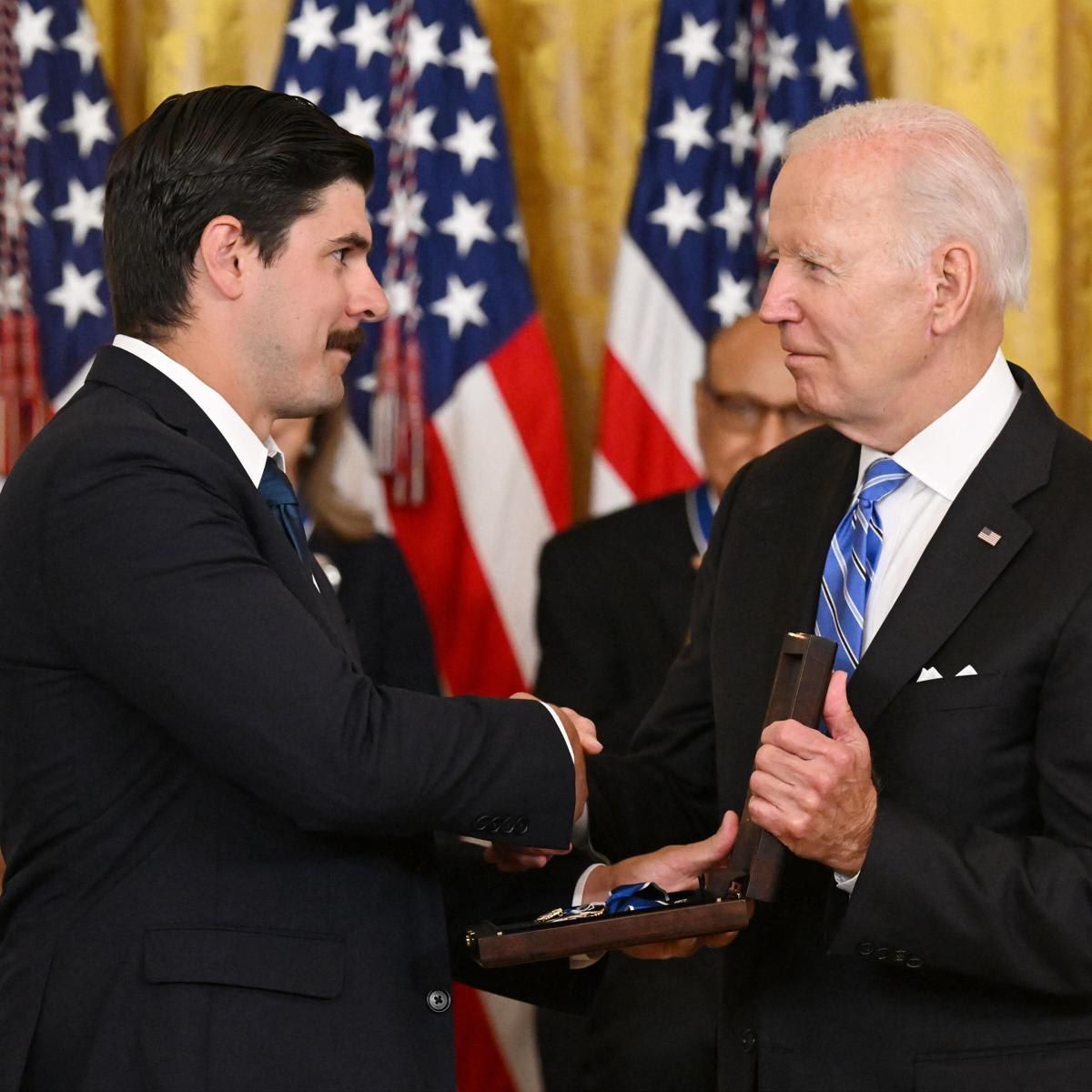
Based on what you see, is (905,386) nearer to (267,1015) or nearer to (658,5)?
(267,1015)

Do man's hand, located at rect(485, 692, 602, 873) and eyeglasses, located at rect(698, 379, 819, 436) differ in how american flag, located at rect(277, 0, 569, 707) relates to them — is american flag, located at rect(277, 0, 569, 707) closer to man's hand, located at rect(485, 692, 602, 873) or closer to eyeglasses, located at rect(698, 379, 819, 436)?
eyeglasses, located at rect(698, 379, 819, 436)

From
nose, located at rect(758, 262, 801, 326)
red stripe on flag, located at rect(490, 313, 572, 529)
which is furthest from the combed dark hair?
red stripe on flag, located at rect(490, 313, 572, 529)

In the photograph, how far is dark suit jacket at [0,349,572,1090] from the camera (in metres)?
1.96

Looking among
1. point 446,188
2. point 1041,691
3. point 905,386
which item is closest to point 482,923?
point 1041,691

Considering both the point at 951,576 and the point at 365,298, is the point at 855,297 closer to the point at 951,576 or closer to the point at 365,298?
the point at 951,576

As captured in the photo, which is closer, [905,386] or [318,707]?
[318,707]

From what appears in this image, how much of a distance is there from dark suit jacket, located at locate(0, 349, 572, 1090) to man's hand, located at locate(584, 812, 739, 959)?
1.24ft

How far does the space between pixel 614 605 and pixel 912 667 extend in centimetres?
200

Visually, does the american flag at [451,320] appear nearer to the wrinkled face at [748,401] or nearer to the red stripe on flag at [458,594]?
the red stripe on flag at [458,594]

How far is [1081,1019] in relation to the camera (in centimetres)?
224

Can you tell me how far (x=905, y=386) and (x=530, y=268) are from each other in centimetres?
261

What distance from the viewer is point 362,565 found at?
4180 mm

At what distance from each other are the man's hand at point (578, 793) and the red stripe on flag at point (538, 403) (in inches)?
88.3

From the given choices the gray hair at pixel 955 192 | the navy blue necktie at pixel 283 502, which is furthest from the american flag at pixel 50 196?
the gray hair at pixel 955 192
